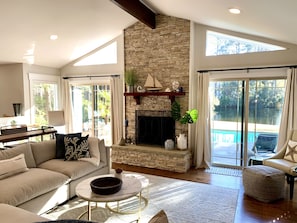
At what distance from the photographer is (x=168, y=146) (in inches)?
205

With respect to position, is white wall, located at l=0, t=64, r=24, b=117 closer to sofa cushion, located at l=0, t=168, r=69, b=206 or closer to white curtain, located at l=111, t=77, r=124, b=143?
white curtain, located at l=111, t=77, r=124, b=143

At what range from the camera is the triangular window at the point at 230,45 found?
4.77m

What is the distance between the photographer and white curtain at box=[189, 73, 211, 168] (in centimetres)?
513

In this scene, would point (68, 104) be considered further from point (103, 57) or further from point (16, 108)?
point (103, 57)

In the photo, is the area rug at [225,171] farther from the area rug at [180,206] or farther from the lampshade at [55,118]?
the lampshade at [55,118]

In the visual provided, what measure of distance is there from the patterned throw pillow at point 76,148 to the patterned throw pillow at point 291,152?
3.43 metres

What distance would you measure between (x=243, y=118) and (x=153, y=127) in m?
2.04

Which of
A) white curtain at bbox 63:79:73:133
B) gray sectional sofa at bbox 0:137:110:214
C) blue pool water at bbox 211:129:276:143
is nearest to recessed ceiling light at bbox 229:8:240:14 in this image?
blue pool water at bbox 211:129:276:143

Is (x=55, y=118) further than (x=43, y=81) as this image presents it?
No

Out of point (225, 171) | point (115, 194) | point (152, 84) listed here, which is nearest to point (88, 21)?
point (152, 84)

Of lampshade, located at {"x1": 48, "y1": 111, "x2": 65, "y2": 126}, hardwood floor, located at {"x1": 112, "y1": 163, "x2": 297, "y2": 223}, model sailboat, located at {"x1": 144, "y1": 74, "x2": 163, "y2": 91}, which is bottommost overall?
hardwood floor, located at {"x1": 112, "y1": 163, "x2": 297, "y2": 223}

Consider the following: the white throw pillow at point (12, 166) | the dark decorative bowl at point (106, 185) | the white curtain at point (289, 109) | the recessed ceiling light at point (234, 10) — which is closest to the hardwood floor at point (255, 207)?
the white curtain at point (289, 109)

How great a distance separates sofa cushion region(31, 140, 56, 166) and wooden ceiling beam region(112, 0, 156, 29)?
8.70 feet

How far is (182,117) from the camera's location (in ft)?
17.3
